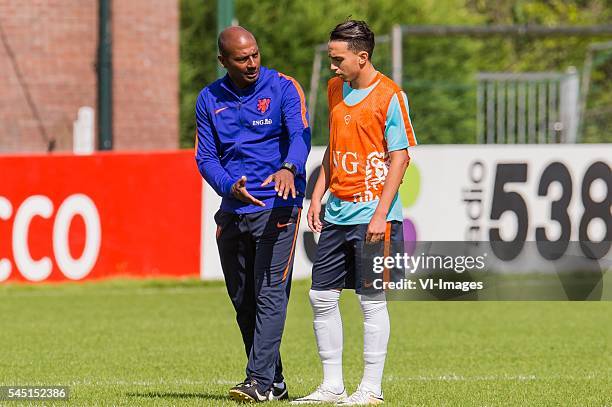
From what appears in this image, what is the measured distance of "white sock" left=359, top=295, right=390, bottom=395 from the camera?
732cm

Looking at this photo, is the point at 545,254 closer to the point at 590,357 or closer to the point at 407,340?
the point at 590,357

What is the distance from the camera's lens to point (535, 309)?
14570 millimetres

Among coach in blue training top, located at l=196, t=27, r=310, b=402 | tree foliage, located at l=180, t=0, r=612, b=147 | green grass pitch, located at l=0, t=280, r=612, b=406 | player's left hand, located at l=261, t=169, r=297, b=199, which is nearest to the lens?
player's left hand, located at l=261, t=169, r=297, b=199

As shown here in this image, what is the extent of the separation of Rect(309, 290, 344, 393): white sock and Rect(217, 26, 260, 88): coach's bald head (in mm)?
1196

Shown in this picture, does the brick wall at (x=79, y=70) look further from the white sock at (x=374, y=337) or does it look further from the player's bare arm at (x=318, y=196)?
the white sock at (x=374, y=337)

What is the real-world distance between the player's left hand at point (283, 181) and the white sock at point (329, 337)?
0.53 meters

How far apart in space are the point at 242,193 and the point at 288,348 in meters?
4.05

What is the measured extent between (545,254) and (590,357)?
4.43 feet

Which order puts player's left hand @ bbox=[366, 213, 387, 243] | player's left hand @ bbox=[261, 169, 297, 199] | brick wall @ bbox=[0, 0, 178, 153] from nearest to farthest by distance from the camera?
player's left hand @ bbox=[366, 213, 387, 243], player's left hand @ bbox=[261, 169, 297, 199], brick wall @ bbox=[0, 0, 178, 153]

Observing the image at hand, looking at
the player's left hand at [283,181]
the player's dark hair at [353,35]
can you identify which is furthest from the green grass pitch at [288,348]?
the player's dark hair at [353,35]

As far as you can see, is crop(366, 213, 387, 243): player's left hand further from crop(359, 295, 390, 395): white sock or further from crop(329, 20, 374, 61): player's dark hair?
crop(329, 20, 374, 61): player's dark hair

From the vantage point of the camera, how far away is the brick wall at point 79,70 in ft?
81.3

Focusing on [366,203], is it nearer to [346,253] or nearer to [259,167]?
[346,253]

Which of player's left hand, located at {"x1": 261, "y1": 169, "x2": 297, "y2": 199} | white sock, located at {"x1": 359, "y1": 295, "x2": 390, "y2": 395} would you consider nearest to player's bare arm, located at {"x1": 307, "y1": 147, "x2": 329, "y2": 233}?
player's left hand, located at {"x1": 261, "y1": 169, "x2": 297, "y2": 199}
